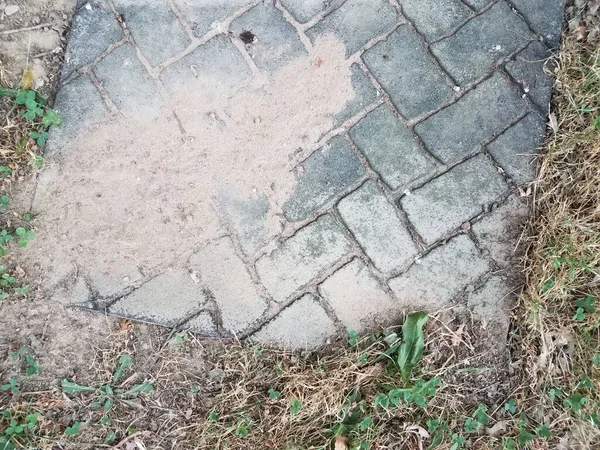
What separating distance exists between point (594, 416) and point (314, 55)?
226cm

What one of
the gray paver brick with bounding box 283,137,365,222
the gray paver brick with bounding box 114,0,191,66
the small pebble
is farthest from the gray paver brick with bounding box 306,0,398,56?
the small pebble

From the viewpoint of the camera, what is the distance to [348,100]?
3.19 meters

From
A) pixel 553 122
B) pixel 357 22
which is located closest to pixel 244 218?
pixel 357 22

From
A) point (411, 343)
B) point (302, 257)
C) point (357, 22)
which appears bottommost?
point (411, 343)

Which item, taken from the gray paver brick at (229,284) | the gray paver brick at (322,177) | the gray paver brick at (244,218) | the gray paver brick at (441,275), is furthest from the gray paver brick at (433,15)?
the gray paver brick at (229,284)

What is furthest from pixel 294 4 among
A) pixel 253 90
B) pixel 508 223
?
pixel 508 223

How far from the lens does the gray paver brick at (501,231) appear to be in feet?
10.5

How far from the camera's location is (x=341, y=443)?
118 inches

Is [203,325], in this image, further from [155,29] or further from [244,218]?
[155,29]

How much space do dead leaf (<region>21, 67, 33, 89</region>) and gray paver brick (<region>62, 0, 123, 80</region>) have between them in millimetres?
158

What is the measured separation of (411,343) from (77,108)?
2.02 m

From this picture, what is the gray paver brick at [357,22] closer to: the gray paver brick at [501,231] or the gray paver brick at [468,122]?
the gray paver brick at [468,122]

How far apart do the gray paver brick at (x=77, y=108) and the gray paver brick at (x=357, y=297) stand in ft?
4.67

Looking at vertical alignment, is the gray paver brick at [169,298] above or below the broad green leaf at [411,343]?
above
